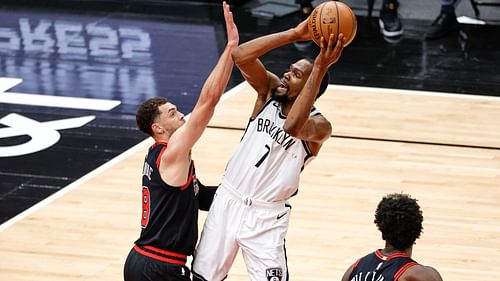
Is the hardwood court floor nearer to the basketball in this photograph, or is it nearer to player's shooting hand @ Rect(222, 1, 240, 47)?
player's shooting hand @ Rect(222, 1, 240, 47)

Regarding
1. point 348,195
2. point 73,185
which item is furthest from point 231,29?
point 73,185

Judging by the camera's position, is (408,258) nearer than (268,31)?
Yes

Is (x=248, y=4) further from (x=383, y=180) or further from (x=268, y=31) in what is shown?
(x=383, y=180)

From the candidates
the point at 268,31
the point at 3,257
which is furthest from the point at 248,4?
the point at 3,257

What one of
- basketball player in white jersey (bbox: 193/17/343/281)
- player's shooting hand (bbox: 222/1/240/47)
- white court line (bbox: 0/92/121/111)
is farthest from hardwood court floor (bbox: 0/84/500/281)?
player's shooting hand (bbox: 222/1/240/47)

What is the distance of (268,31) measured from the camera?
47.9 ft

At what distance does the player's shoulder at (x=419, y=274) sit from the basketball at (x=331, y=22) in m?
1.35

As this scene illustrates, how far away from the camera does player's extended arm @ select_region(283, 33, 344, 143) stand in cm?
584

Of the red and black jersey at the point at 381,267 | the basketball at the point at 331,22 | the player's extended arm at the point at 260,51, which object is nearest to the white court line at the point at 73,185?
the player's extended arm at the point at 260,51

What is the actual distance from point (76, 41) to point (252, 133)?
26.5 feet

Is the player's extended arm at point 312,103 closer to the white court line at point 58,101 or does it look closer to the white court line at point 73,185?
the white court line at point 73,185

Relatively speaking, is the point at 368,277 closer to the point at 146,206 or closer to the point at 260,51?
the point at 146,206

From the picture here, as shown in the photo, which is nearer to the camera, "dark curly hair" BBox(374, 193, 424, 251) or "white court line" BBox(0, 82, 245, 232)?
"dark curly hair" BBox(374, 193, 424, 251)

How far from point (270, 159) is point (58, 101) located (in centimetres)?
595
